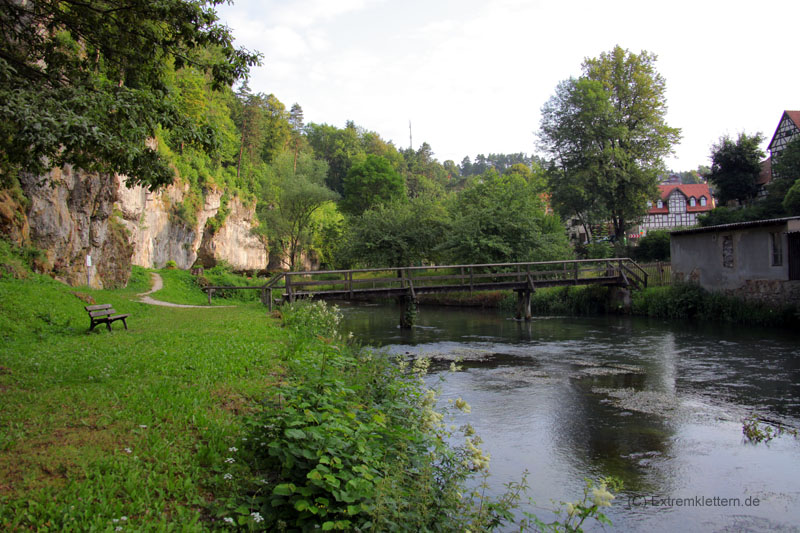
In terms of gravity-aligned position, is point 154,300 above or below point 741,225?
below

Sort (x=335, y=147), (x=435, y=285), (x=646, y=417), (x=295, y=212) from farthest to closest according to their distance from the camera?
(x=335, y=147) → (x=295, y=212) → (x=435, y=285) → (x=646, y=417)

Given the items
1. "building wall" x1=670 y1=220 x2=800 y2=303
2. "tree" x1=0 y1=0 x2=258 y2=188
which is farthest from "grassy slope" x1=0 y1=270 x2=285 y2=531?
"building wall" x1=670 y1=220 x2=800 y2=303

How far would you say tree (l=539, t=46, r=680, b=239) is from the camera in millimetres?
40500

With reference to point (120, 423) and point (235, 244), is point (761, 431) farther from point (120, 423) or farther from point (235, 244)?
point (235, 244)

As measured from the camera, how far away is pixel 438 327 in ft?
82.3

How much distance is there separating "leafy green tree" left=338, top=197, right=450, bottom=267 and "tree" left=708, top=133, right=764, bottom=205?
82.5ft

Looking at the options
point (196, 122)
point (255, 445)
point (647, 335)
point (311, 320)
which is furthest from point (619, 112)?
point (255, 445)

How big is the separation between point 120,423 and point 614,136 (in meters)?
41.4

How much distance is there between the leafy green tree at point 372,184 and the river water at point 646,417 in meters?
47.0

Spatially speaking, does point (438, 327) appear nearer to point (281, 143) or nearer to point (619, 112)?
point (619, 112)

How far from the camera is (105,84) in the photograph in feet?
25.3

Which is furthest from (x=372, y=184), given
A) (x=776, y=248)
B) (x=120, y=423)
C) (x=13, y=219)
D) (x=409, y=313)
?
(x=120, y=423)

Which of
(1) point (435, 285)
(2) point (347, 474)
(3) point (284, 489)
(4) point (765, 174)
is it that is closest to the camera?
(3) point (284, 489)

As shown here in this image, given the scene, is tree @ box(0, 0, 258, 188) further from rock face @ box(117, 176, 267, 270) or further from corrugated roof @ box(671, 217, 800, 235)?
corrugated roof @ box(671, 217, 800, 235)
